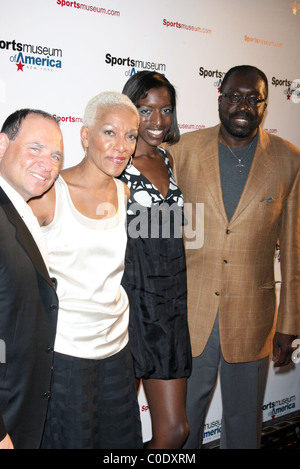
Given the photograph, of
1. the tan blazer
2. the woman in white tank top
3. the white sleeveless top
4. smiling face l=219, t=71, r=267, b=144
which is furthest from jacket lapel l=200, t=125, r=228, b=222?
the white sleeveless top

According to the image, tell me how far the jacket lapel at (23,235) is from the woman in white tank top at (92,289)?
0.81ft

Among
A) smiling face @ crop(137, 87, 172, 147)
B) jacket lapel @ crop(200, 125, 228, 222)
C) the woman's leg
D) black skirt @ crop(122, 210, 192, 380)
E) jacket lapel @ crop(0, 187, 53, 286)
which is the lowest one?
the woman's leg

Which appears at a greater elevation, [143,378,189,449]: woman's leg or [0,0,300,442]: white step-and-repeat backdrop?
[0,0,300,442]: white step-and-repeat backdrop

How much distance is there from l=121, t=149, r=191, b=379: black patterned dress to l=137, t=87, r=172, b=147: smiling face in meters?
0.18

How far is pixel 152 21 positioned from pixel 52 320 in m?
2.15

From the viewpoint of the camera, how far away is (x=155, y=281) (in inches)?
88.0

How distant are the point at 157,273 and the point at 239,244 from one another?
0.49 m

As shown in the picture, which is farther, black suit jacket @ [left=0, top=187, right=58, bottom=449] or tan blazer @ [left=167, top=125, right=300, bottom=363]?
tan blazer @ [left=167, top=125, right=300, bottom=363]

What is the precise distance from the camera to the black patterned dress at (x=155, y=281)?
2.21 m

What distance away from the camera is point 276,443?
349 cm

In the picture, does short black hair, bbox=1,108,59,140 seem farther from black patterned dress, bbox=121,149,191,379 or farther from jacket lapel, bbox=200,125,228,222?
jacket lapel, bbox=200,125,228,222

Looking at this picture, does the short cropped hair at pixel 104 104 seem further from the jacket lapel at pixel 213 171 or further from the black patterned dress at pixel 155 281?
the jacket lapel at pixel 213 171

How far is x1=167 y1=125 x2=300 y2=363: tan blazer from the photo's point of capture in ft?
7.99

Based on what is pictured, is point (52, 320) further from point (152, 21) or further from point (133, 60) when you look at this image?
point (152, 21)
